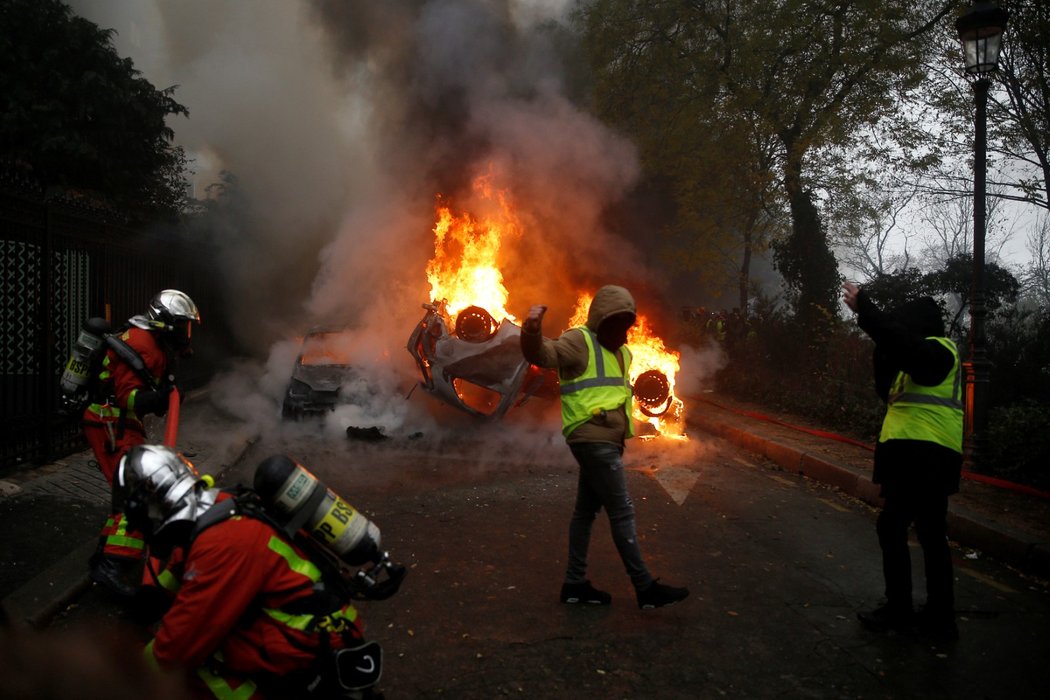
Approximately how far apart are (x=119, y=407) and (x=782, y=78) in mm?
13237

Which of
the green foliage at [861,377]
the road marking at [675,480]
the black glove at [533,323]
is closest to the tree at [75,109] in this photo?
the road marking at [675,480]

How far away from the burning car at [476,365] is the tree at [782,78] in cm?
714

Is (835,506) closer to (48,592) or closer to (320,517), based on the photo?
(320,517)

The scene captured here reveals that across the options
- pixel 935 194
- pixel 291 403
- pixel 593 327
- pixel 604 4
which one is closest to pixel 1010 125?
pixel 935 194

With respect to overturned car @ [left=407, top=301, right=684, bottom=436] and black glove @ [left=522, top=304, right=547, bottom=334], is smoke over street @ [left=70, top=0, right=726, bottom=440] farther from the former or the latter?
black glove @ [left=522, top=304, right=547, bottom=334]

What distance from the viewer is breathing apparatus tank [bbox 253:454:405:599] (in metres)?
2.12

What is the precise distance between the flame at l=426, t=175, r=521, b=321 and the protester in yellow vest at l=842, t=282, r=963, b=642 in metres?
8.28

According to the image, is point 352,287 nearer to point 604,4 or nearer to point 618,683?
point 604,4

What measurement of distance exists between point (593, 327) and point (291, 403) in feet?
22.4

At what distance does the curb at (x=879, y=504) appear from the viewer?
5070 millimetres

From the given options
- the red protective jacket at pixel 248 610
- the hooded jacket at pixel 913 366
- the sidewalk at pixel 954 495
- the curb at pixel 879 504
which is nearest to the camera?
the red protective jacket at pixel 248 610

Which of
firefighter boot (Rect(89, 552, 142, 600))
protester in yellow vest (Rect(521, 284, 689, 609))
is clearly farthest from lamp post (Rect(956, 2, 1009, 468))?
firefighter boot (Rect(89, 552, 142, 600))

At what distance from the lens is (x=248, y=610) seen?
2107 millimetres

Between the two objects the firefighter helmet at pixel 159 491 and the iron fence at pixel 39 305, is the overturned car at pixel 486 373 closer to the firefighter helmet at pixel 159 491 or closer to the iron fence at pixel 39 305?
the iron fence at pixel 39 305
